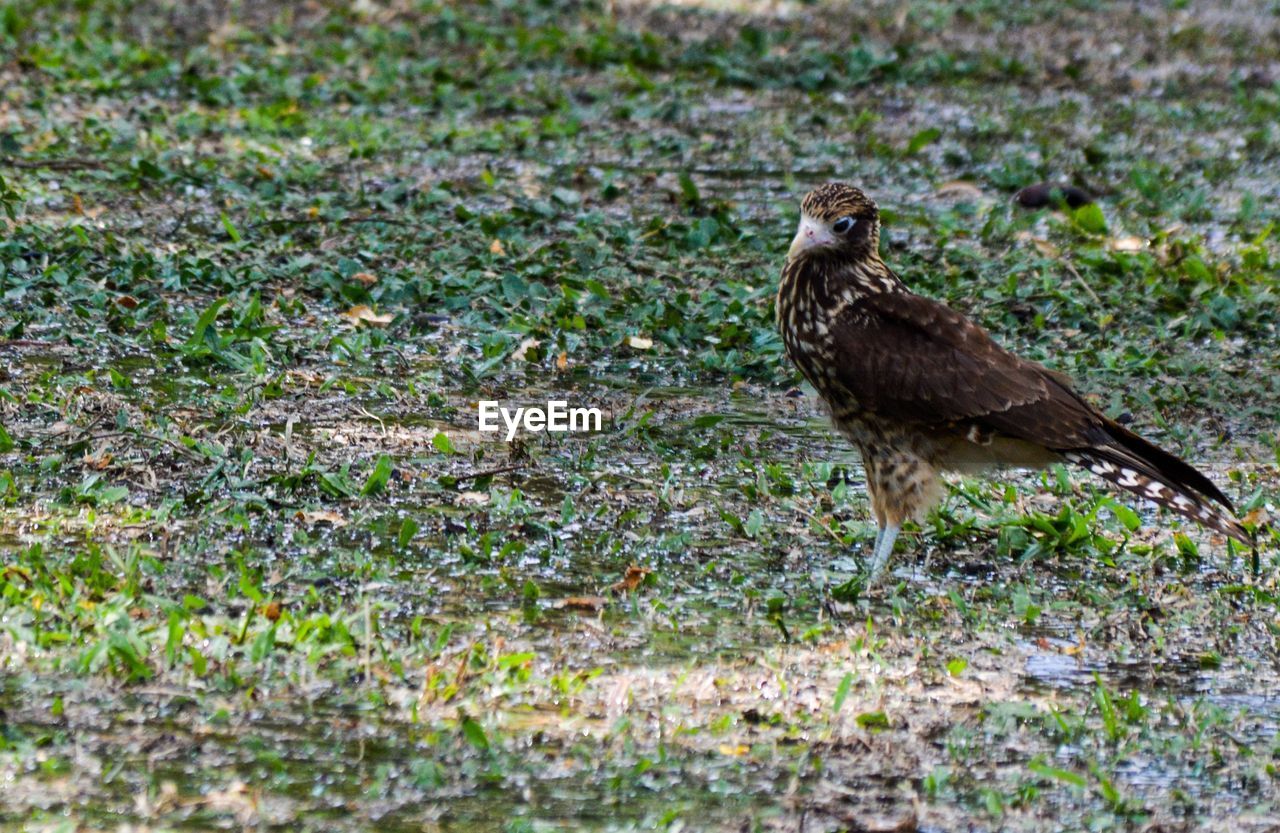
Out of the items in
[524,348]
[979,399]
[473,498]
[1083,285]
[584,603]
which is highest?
[1083,285]

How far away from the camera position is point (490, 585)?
201 inches

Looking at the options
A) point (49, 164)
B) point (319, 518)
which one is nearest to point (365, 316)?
point (319, 518)

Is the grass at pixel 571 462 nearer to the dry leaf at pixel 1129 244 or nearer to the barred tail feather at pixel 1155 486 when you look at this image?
the dry leaf at pixel 1129 244

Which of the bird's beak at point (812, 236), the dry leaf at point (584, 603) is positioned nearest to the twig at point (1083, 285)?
the bird's beak at point (812, 236)

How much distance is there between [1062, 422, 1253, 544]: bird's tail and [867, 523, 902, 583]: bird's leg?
58 cm

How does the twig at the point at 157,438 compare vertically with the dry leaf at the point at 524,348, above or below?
below

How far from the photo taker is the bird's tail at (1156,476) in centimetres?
530

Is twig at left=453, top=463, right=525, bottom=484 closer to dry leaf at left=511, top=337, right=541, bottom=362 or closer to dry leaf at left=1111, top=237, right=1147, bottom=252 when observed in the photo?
dry leaf at left=511, top=337, right=541, bottom=362

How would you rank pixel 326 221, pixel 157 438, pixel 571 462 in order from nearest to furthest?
1. pixel 157 438
2. pixel 571 462
3. pixel 326 221

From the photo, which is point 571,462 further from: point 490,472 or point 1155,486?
point 1155,486

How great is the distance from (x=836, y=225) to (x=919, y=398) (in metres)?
0.65

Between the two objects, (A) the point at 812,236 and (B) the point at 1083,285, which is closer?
(A) the point at 812,236

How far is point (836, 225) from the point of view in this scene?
5688 mm

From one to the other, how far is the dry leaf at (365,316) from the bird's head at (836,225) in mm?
2348
